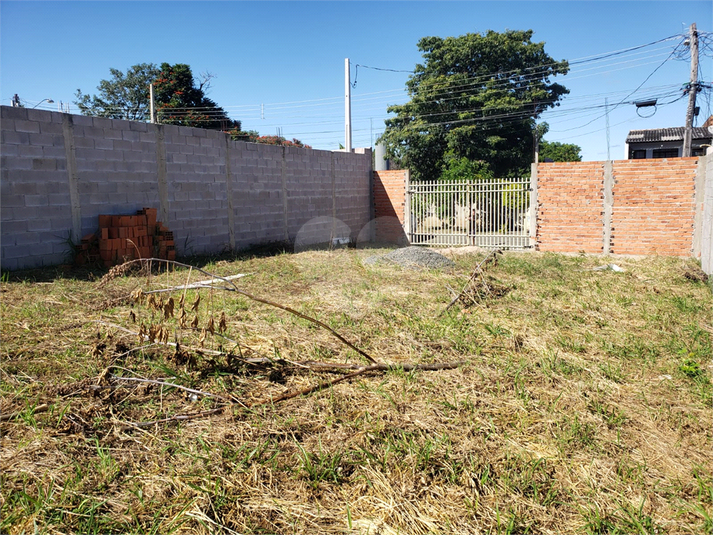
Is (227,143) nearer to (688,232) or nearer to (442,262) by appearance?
(442,262)

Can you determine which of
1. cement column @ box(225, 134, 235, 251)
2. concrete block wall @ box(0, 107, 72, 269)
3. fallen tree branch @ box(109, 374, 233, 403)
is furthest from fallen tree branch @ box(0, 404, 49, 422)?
cement column @ box(225, 134, 235, 251)

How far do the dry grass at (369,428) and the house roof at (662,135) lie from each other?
97.8 feet

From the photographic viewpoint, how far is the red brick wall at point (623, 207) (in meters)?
10.8

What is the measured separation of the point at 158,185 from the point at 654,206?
10.7m

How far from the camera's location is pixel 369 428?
2877mm

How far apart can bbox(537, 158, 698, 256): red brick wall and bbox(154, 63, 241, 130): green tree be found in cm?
2022

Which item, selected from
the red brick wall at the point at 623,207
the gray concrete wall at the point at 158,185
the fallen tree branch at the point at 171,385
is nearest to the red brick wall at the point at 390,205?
the gray concrete wall at the point at 158,185

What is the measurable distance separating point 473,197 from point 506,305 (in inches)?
322

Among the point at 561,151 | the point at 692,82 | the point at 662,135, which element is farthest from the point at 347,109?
the point at 561,151

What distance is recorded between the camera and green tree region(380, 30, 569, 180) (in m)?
25.5

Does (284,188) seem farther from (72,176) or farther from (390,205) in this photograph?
(72,176)

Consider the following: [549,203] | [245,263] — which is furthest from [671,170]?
[245,263]

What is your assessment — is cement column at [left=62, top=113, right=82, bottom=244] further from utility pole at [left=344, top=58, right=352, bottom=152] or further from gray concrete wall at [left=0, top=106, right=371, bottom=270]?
utility pole at [left=344, top=58, right=352, bottom=152]

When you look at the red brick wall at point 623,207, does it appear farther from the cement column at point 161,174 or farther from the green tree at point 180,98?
the green tree at point 180,98
